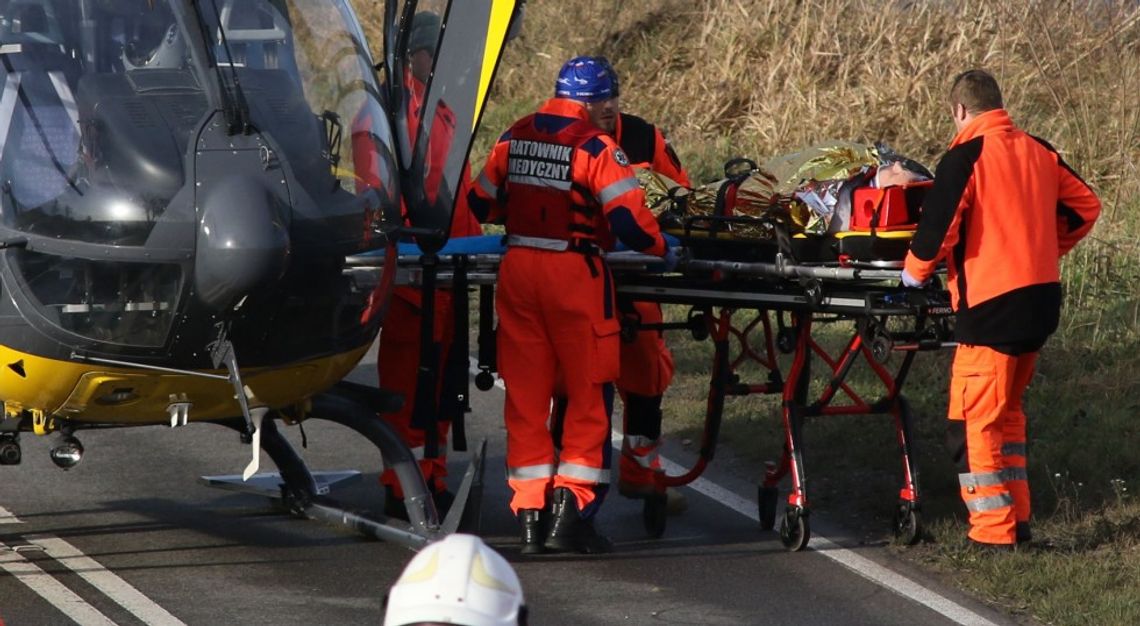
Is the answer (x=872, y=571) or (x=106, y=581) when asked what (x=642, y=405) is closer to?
(x=872, y=571)

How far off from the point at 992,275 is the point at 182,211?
311 cm

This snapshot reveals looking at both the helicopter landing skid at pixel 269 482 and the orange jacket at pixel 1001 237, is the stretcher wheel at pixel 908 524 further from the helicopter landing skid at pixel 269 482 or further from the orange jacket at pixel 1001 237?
the helicopter landing skid at pixel 269 482

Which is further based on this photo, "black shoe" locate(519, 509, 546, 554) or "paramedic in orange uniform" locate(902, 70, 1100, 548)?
"black shoe" locate(519, 509, 546, 554)


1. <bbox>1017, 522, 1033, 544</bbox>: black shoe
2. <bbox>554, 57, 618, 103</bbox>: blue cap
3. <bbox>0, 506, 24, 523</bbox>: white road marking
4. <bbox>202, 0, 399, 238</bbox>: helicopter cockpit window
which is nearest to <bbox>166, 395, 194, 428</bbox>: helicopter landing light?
<bbox>202, 0, 399, 238</bbox>: helicopter cockpit window

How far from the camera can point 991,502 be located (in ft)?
23.2

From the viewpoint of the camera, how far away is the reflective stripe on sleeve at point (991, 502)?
7078mm

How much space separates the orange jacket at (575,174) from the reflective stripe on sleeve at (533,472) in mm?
944

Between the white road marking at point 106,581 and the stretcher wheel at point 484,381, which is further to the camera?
the stretcher wheel at point 484,381

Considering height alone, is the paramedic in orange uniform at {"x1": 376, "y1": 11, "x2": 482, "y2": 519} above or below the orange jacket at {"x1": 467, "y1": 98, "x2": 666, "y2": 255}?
below

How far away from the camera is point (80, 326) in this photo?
5.93 metres

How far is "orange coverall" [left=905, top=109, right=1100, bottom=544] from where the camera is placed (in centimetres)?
700

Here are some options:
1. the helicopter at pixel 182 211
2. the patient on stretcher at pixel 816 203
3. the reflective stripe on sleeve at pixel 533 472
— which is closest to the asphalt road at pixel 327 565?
the reflective stripe on sleeve at pixel 533 472

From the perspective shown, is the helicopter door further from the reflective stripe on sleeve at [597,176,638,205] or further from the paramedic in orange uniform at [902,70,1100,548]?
the paramedic in orange uniform at [902,70,1100,548]

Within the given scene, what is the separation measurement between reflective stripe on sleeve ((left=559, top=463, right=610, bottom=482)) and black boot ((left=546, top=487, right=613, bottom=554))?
7 cm
